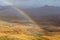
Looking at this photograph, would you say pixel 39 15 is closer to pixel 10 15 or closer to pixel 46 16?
pixel 46 16

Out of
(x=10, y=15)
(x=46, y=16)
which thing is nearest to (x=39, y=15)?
(x=46, y=16)

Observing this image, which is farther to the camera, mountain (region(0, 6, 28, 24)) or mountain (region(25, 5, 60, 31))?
mountain (region(0, 6, 28, 24))

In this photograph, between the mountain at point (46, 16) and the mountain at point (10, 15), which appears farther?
the mountain at point (10, 15)

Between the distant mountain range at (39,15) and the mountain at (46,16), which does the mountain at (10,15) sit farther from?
the mountain at (46,16)

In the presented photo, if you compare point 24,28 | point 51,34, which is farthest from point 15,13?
point 51,34

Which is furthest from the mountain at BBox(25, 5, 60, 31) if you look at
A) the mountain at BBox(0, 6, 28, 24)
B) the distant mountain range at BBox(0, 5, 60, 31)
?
the mountain at BBox(0, 6, 28, 24)

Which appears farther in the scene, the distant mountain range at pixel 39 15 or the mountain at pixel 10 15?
the mountain at pixel 10 15

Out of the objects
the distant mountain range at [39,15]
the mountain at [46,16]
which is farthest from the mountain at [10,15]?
the mountain at [46,16]

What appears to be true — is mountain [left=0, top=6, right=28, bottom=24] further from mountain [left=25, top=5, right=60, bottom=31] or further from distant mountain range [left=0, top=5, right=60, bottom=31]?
mountain [left=25, top=5, right=60, bottom=31]
